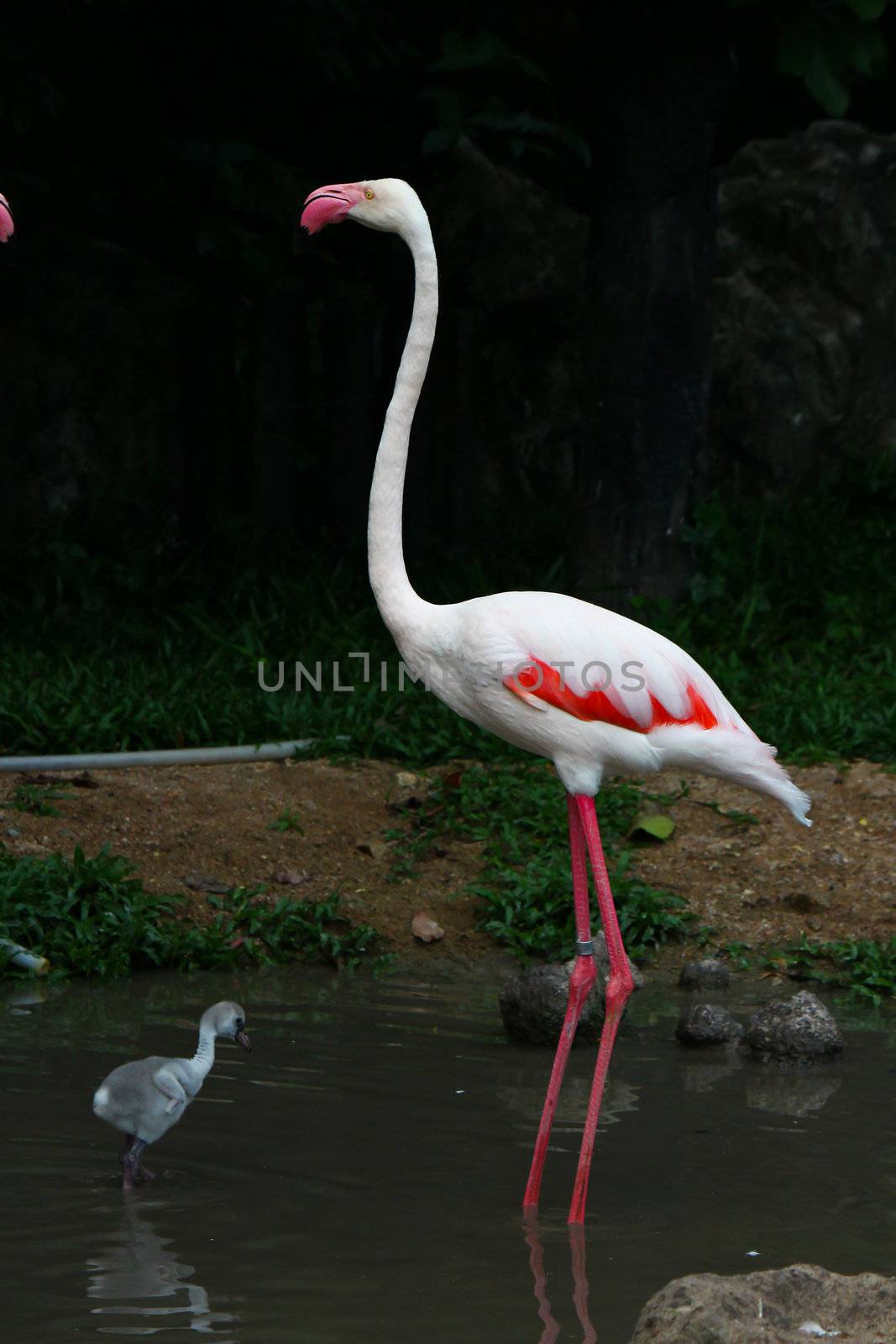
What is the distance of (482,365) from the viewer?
9.85 m

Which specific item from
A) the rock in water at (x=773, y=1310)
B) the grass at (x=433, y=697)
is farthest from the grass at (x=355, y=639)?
the rock in water at (x=773, y=1310)

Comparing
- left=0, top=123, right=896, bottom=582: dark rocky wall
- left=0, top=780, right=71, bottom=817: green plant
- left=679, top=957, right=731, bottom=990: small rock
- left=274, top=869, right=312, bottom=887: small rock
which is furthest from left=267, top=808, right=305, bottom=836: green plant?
left=0, top=123, right=896, bottom=582: dark rocky wall

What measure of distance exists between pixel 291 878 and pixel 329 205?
2.56 metres

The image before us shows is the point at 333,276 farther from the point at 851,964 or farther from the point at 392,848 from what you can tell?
the point at 851,964

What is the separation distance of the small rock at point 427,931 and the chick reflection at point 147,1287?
7.39 ft

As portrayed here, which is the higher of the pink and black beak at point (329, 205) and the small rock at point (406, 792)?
the pink and black beak at point (329, 205)

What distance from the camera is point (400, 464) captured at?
13.8 ft

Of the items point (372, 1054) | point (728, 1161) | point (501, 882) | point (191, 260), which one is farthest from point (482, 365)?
point (728, 1161)

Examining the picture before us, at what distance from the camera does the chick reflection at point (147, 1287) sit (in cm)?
311

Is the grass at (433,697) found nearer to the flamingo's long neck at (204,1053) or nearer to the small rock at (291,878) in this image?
the small rock at (291,878)

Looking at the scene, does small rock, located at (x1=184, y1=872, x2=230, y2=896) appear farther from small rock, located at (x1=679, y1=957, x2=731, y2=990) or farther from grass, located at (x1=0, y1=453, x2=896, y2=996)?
small rock, located at (x1=679, y1=957, x2=731, y2=990)

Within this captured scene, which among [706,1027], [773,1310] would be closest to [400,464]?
[706,1027]

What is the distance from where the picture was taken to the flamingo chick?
377 centimetres

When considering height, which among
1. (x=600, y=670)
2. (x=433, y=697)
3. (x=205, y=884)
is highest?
(x=600, y=670)
